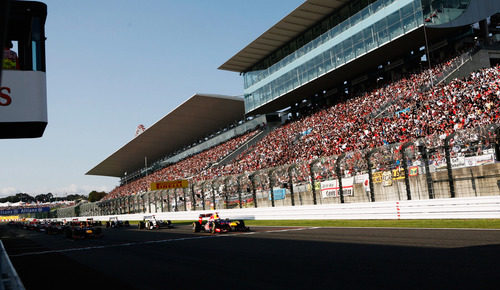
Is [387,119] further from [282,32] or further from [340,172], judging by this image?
[282,32]

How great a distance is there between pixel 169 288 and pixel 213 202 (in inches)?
884

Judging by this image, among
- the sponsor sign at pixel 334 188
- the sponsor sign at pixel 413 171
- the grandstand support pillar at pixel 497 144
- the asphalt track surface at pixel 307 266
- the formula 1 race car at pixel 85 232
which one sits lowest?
the asphalt track surface at pixel 307 266

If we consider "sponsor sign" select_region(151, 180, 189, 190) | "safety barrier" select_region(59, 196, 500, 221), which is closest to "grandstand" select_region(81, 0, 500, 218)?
"safety barrier" select_region(59, 196, 500, 221)

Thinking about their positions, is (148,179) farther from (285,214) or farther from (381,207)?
(381,207)

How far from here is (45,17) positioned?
5500 mm

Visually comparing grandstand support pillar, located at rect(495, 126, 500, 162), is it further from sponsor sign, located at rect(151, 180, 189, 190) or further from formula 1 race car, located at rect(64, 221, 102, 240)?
sponsor sign, located at rect(151, 180, 189, 190)

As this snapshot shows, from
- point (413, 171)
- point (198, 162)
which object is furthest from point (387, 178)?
point (198, 162)

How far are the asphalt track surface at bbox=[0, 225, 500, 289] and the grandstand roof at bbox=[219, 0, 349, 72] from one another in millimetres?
29318

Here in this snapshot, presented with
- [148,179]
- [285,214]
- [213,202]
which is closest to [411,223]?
[285,214]

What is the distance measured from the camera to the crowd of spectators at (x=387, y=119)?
22438 millimetres

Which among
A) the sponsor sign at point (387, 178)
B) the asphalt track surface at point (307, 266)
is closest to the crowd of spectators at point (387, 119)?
the sponsor sign at point (387, 178)

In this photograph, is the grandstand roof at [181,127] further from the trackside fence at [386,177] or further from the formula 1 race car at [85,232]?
the formula 1 race car at [85,232]

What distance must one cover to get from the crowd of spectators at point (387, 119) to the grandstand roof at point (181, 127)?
39.2 feet

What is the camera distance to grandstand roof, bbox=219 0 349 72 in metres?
37.9
